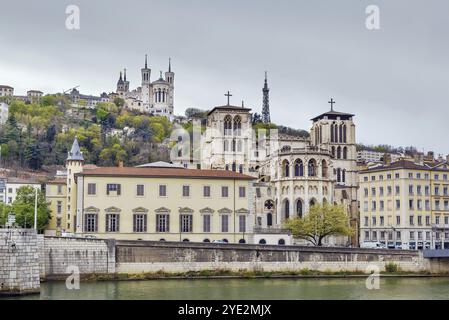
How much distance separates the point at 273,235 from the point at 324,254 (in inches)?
449

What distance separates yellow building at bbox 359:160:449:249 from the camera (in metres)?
77.2

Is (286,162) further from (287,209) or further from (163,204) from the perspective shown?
(163,204)

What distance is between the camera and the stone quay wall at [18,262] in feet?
138

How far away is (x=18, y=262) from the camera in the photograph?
140 feet

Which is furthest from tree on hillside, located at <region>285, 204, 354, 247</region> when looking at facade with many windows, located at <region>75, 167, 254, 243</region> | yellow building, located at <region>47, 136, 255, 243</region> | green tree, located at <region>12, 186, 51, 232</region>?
green tree, located at <region>12, 186, 51, 232</region>

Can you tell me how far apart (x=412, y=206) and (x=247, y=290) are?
115 ft

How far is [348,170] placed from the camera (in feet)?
351

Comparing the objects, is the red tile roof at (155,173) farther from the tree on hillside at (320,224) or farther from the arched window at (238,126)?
the arched window at (238,126)

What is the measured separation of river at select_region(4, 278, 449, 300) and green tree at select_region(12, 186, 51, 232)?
2091 cm

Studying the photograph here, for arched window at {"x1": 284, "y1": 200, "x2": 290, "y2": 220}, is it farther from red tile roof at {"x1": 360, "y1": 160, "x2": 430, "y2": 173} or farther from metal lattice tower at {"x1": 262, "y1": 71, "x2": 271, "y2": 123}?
metal lattice tower at {"x1": 262, "y1": 71, "x2": 271, "y2": 123}

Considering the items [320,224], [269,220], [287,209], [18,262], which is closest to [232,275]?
[320,224]

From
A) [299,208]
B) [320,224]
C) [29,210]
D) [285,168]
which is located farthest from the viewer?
[285,168]
